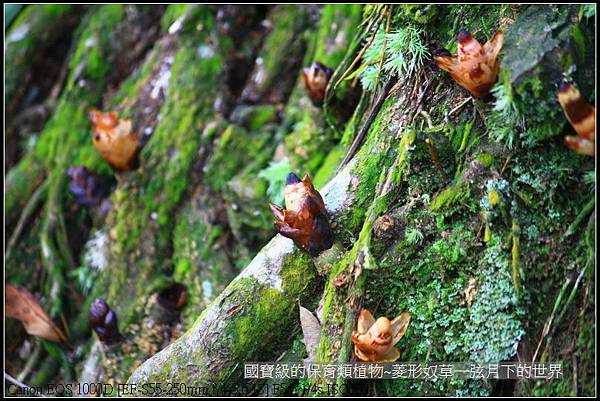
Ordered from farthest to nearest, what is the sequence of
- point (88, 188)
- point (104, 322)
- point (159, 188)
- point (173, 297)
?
point (88, 188)
point (159, 188)
point (173, 297)
point (104, 322)

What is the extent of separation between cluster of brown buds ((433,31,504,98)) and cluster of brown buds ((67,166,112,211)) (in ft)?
9.50

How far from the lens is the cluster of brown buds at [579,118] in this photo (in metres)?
2.03

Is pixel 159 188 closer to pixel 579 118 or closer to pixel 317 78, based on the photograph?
pixel 317 78

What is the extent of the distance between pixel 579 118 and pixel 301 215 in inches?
43.9

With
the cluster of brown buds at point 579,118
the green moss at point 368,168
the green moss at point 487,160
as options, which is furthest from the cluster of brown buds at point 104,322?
the cluster of brown buds at point 579,118

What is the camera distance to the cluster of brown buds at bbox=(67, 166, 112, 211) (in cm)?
421

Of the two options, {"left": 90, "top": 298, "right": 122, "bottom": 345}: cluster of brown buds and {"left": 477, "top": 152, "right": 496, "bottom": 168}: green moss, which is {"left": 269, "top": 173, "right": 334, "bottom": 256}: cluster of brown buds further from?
{"left": 90, "top": 298, "right": 122, "bottom": 345}: cluster of brown buds

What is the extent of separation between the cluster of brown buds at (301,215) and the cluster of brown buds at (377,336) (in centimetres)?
41

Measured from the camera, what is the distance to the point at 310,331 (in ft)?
8.23

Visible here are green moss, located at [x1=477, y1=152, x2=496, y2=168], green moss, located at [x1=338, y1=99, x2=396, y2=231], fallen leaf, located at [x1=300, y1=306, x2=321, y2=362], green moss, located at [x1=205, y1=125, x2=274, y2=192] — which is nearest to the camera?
green moss, located at [x1=477, y1=152, x2=496, y2=168]

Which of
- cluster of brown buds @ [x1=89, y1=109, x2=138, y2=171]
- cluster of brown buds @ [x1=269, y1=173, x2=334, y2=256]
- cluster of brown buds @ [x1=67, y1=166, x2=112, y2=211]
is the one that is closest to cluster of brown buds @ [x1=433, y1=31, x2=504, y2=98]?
cluster of brown buds @ [x1=269, y1=173, x2=334, y2=256]

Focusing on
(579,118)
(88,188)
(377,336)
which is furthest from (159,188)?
(579,118)

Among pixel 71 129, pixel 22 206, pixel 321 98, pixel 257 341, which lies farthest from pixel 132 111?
pixel 257 341

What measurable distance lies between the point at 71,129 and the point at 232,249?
6.00 feet
